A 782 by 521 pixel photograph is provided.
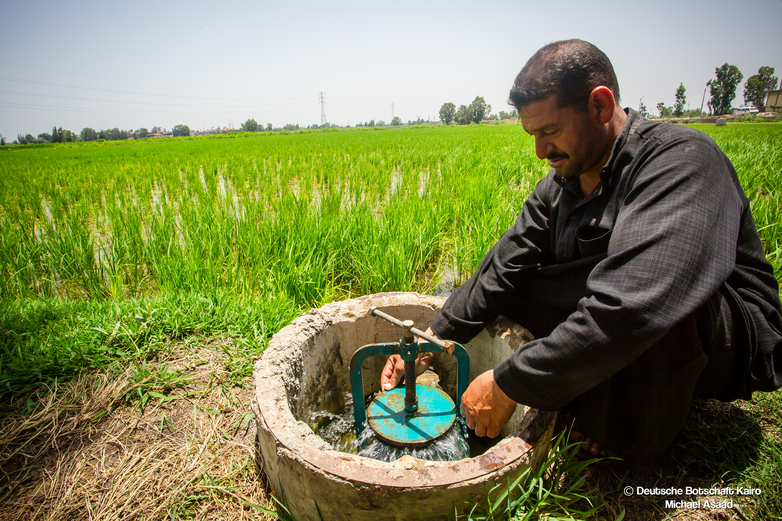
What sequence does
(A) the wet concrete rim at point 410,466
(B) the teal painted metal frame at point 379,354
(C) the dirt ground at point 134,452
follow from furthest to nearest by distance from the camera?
(B) the teal painted metal frame at point 379,354 → (C) the dirt ground at point 134,452 → (A) the wet concrete rim at point 410,466

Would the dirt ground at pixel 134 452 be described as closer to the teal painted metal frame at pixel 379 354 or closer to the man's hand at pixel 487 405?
the teal painted metal frame at pixel 379 354

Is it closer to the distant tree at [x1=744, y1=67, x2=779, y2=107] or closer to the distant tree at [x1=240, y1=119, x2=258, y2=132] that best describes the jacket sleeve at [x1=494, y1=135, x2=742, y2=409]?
the distant tree at [x1=744, y1=67, x2=779, y2=107]

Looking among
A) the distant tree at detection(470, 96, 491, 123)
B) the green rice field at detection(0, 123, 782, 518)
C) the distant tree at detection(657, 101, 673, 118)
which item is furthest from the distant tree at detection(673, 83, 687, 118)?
the green rice field at detection(0, 123, 782, 518)

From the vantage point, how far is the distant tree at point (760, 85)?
40.2 m

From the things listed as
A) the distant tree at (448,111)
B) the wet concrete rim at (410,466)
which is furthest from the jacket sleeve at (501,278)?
the distant tree at (448,111)

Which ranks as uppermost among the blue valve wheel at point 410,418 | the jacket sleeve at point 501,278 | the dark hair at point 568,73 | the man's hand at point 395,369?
the dark hair at point 568,73

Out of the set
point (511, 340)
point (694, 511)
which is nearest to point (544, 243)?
point (511, 340)

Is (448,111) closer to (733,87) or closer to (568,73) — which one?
(733,87)

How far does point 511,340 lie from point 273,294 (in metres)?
1.31

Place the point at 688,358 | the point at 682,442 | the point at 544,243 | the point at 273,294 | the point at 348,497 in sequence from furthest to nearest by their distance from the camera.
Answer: the point at 273,294 < the point at 544,243 < the point at 682,442 < the point at 688,358 < the point at 348,497

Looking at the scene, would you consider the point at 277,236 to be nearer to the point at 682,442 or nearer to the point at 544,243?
the point at 544,243

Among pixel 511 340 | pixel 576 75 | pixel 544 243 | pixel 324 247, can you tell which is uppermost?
pixel 576 75

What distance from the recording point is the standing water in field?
4.34 ft

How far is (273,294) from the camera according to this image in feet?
6.72
